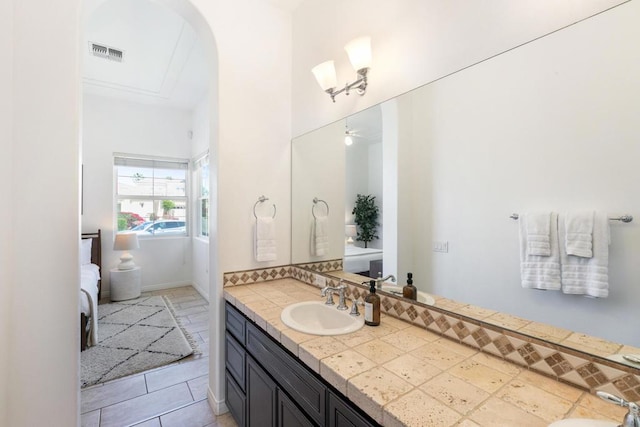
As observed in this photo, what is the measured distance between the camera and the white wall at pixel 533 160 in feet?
2.78

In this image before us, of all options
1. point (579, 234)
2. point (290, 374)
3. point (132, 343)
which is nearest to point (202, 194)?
point (132, 343)

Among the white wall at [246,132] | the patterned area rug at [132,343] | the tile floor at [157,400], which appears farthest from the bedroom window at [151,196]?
the white wall at [246,132]

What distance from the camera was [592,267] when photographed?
0.91 meters

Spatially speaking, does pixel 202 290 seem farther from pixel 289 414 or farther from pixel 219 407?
pixel 289 414

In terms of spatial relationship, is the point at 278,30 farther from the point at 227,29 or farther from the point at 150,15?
the point at 150,15

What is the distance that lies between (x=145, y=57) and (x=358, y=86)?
2.84 m

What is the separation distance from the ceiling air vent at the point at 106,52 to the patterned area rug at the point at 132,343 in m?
3.02

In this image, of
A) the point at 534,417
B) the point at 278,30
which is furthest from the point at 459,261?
the point at 278,30

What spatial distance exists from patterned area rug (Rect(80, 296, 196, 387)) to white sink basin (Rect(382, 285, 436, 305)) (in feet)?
7.20

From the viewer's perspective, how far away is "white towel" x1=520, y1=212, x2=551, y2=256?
3.30 ft

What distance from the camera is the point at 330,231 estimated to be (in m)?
2.07

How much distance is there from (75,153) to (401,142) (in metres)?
1.71

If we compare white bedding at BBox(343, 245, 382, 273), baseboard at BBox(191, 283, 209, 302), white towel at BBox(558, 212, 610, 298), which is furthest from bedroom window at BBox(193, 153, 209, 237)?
white towel at BBox(558, 212, 610, 298)

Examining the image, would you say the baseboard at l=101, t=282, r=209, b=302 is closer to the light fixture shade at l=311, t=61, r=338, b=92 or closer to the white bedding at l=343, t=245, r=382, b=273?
the white bedding at l=343, t=245, r=382, b=273
